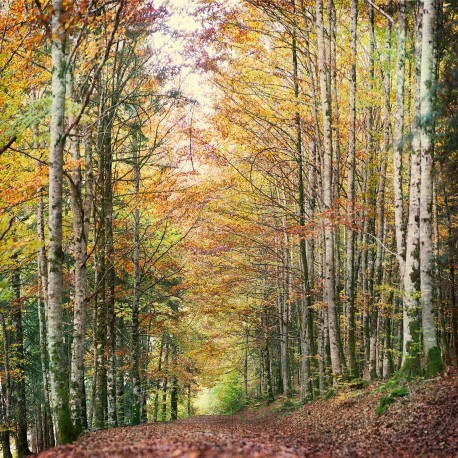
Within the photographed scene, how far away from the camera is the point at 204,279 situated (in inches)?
712

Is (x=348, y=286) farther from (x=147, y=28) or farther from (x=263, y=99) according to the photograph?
(x=147, y=28)

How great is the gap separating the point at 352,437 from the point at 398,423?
3.10 feet

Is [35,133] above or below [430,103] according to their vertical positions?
above

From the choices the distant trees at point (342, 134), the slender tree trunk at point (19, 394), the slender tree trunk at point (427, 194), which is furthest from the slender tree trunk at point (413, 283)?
the slender tree trunk at point (19, 394)

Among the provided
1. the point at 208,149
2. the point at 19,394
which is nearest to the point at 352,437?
the point at 208,149

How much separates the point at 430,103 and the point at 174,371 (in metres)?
17.5

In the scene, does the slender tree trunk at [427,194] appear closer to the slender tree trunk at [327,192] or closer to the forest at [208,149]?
the forest at [208,149]

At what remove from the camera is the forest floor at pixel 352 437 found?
18.1 ft

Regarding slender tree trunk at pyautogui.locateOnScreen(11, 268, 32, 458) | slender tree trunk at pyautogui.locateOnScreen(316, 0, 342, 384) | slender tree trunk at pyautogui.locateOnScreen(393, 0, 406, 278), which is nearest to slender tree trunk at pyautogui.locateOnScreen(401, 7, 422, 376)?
slender tree trunk at pyautogui.locateOnScreen(393, 0, 406, 278)

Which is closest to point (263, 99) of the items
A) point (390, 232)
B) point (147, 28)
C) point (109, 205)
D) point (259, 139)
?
point (259, 139)

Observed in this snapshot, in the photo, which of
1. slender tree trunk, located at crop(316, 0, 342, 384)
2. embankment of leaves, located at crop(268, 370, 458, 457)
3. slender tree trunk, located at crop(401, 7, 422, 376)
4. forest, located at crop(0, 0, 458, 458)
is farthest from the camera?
slender tree trunk, located at crop(316, 0, 342, 384)

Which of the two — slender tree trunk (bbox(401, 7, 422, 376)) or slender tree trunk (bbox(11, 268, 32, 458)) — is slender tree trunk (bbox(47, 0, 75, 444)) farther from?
slender tree trunk (bbox(11, 268, 32, 458))

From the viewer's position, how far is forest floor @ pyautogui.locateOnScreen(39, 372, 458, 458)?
18.1 feet

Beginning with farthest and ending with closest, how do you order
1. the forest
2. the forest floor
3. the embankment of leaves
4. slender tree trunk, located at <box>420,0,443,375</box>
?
1. slender tree trunk, located at <box>420,0,443,375</box>
2. the forest
3. the embankment of leaves
4. the forest floor
